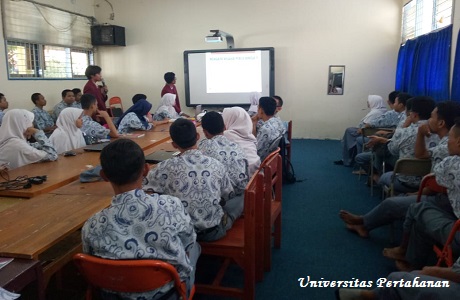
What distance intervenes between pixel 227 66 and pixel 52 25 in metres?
3.33

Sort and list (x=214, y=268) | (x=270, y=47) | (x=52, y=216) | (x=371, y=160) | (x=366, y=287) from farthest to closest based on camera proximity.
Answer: (x=270, y=47)
(x=371, y=160)
(x=214, y=268)
(x=366, y=287)
(x=52, y=216)

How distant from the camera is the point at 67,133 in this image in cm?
357

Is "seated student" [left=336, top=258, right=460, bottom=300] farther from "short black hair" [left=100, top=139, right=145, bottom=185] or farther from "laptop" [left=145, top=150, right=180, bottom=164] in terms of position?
"laptop" [left=145, top=150, right=180, bottom=164]

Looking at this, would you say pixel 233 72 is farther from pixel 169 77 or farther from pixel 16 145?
pixel 16 145

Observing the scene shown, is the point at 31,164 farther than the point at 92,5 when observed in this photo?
No

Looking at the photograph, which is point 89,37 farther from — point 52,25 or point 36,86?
point 36,86

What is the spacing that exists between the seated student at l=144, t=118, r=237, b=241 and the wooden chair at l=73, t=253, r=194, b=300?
0.56 metres

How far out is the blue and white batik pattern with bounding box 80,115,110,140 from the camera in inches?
151

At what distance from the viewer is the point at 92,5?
311 inches

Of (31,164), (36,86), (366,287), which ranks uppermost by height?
(36,86)

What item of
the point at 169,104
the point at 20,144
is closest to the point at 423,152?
the point at 20,144

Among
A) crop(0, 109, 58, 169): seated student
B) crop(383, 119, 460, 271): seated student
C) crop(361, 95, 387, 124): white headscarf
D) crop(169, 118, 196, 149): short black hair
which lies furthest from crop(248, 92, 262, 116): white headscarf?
crop(169, 118, 196, 149): short black hair

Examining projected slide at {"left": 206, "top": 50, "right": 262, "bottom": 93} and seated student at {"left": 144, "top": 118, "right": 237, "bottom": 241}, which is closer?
seated student at {"left": 144, "top": 118, "right": 237, "bottom": 241}

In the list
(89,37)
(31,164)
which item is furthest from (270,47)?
(31,164)
